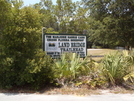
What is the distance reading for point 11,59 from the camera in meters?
4.36

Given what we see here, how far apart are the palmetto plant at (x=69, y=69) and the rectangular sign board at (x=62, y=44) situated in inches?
54.2

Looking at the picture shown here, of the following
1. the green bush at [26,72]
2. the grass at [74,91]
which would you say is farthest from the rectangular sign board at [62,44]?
the grass at [74,91]

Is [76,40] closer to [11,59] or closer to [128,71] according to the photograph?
[128,71]

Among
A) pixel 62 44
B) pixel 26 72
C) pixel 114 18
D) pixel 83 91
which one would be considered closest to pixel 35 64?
pixel 26 72

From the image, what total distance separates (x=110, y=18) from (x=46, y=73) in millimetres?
9139

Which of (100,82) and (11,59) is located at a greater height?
(11,59)

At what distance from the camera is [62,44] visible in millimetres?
7004

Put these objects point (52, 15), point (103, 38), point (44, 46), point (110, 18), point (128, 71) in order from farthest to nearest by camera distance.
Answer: point (52, 15) < point (103, 38) < point (110, 18) < point (44, 46) < point (128, 71)

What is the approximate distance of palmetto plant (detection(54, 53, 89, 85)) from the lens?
5.17 m

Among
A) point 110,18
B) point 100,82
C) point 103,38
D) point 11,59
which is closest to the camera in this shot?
point 11,59

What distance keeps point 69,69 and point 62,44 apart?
203 cm

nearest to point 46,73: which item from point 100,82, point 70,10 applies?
point 100,82

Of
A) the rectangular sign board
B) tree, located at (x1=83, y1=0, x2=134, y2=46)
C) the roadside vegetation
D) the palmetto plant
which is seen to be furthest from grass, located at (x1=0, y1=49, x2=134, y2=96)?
tree, located at (x1=83, y1=0, x2=134, y2=46)

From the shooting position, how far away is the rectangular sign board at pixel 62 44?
6867 mm
